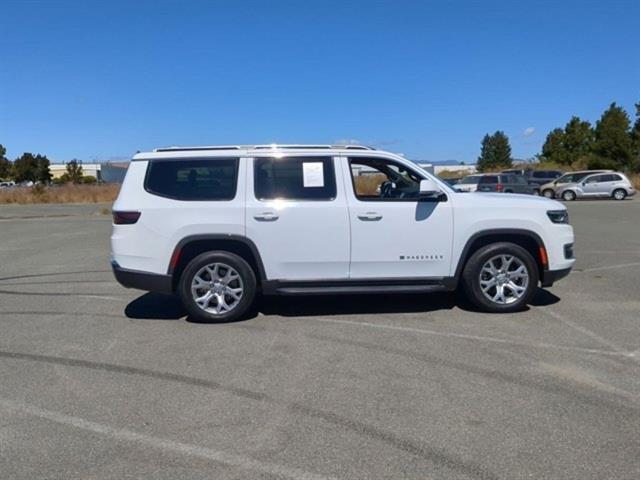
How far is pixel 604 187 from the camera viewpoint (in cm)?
3288

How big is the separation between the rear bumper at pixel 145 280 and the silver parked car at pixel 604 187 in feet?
105

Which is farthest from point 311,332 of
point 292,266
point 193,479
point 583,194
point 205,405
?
point 583,194

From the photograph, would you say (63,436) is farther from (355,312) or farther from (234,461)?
(355,312)

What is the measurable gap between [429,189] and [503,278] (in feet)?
4.56

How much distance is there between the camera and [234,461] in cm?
331

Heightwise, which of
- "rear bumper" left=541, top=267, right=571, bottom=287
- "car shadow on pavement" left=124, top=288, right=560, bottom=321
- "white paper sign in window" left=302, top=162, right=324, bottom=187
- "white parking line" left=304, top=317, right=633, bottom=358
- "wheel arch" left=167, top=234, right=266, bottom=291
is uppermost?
"white paper sign in window" left=302, top=162, right=324, bottom=187

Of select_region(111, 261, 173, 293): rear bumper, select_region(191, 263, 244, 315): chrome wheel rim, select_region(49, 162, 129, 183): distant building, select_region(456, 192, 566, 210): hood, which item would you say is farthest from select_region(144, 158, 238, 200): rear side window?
select_region(49, 162, 129, 183): distant building

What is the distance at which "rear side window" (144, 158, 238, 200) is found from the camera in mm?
6266

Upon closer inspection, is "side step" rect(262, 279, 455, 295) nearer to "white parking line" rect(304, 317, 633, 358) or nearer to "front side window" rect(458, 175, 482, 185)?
"white parking line" rect(304, 317, 633, 358)

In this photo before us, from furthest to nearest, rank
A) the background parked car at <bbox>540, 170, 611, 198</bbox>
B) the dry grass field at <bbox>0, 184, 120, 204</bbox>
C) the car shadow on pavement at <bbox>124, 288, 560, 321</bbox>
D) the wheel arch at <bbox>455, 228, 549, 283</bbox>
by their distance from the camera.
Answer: the dry grass field at <bbox>0, 184, 120, 204</bbox> < the background parked car at <bbox>540, 170, 611, 198</bbox> < the car shadow on pavement at <bbox>124, 288, 560, 321</bbox> < the wheel arch at <bbox>455, 228, 549, 283</bbox>

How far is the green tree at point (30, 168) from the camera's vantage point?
3775 inches

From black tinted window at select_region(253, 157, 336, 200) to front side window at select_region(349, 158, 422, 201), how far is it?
13.5 inches

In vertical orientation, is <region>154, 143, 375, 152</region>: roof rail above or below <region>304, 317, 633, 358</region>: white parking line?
above

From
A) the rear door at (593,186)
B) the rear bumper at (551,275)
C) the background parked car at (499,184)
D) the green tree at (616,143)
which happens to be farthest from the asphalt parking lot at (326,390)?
the green tree at (616,143)
